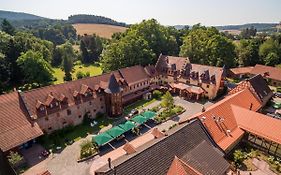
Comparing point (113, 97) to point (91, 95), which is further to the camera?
point (113, 97)

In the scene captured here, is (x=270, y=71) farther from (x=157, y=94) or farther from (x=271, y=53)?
(x=157, y=94)

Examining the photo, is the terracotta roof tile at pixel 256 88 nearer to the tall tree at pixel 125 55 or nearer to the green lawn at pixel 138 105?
the green lawn at pixel 138 105

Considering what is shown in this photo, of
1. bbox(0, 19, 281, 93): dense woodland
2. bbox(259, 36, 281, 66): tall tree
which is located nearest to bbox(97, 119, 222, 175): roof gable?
bbox(0, 19, 281, 93): dense woodland

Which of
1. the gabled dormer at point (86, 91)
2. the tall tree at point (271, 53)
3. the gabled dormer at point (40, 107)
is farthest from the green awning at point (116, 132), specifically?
the tall tree at point (271, 53)

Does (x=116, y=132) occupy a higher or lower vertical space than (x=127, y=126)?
lower

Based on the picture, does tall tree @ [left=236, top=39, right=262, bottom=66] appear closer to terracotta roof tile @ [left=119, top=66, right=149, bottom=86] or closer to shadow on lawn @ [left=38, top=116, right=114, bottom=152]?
terracotta roof tile @ [left=119, top=66, right=149, bottom=86]

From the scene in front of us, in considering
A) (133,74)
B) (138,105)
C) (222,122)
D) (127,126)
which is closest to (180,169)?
(222,122)
